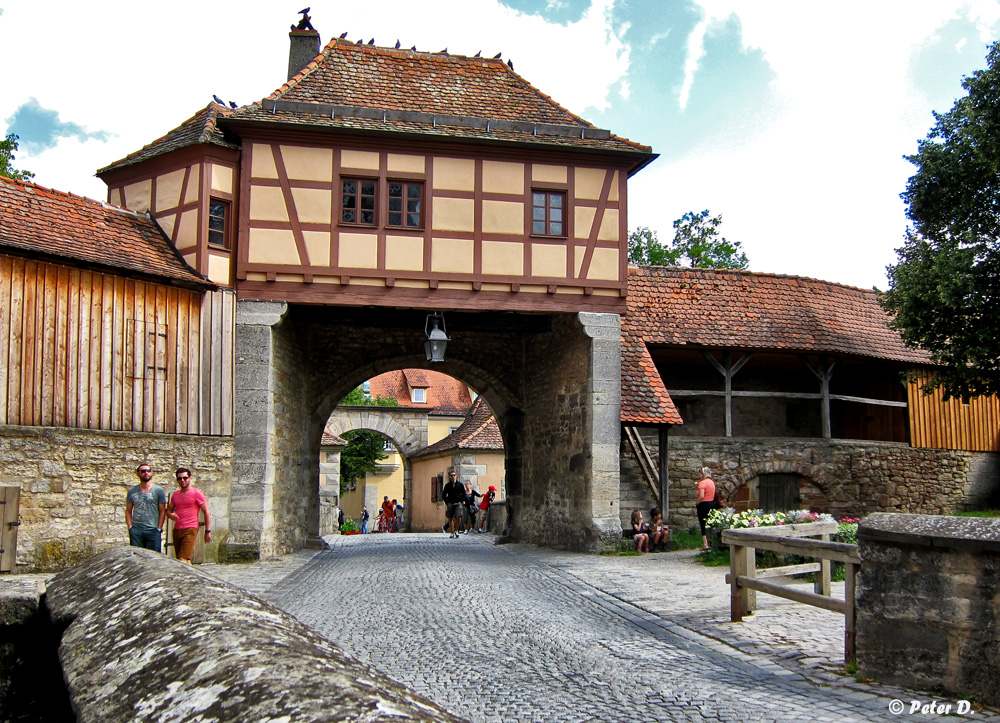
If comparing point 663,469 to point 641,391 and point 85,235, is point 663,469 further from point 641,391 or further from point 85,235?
point 85,235

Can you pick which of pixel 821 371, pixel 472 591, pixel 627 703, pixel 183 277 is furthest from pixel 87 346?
pixel 821 371

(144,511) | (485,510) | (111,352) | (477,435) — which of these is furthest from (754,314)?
(477,435)

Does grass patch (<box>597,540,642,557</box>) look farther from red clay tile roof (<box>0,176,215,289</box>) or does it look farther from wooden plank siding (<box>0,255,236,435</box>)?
red clay tile roof (<box>0,176,215,289</box>)

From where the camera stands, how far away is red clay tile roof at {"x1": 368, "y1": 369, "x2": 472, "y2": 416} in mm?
43688

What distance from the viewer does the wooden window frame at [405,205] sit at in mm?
14109

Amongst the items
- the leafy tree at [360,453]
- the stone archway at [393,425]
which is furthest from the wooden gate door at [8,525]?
the leafy tree at [360,453]

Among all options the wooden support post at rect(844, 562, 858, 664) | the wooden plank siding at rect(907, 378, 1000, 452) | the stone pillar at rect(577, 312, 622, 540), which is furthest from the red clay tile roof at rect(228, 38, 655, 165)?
the wooden support post at rect(844, 562, 858, 664)

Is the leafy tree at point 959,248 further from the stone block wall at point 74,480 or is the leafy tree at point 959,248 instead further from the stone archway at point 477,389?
the stone block wall at point 74,480

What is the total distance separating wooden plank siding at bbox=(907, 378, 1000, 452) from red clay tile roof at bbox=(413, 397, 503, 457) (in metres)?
13.7

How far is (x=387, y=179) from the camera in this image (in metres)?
14.2

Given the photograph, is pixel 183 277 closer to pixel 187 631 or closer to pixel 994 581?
pixel 994 581

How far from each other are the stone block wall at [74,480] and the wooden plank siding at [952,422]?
14.8m

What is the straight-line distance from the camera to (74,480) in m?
11.5

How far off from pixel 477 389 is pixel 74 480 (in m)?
8.59
